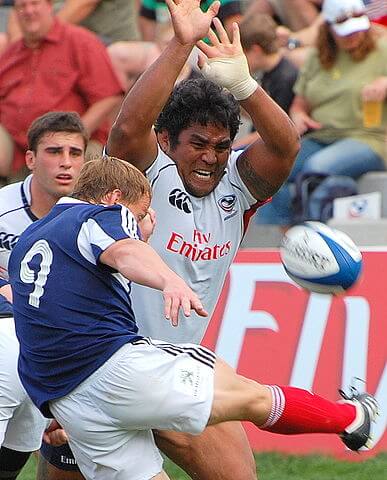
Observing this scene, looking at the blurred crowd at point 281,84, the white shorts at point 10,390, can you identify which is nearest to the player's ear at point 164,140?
the white shorts at point 10,390

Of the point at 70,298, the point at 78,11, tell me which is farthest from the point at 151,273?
the point at 78,11

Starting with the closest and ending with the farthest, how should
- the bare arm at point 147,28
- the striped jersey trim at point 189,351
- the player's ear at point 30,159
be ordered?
1. the striped jersey trim at point 189,351
2. the player's ear at point 30,159
3. the bare arm at point 147,28

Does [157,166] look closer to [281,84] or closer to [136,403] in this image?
[136,403]

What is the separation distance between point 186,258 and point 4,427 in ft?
3.66

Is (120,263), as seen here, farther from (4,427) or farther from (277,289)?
(277,289)

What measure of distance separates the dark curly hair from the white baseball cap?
296 cm

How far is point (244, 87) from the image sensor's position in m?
5.14

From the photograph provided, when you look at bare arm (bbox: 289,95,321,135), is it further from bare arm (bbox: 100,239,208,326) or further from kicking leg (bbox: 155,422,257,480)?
Result: bare arm (bbox: 100,239,208,326)

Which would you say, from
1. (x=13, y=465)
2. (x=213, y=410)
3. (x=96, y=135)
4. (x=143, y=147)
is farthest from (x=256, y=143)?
(x=96, y=135)

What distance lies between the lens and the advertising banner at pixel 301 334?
7.13m

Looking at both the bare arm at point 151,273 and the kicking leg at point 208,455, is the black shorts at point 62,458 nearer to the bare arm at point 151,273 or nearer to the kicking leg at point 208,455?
the kicking leg at point 208,455

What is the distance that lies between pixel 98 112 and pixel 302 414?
4.06 meters

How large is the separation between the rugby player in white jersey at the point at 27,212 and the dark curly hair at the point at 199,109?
3.04 ft

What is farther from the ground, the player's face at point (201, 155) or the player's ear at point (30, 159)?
the player's face at point (201, 155)
